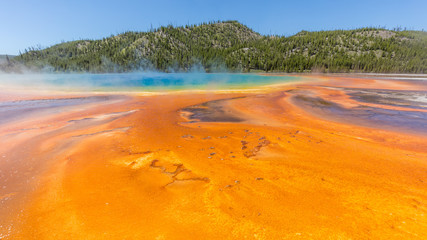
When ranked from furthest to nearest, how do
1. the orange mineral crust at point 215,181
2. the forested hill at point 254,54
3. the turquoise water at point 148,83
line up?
the forested hill at point 254,54 < the turquoise water at point 148,83 < the orange mineral crust at point 215,181

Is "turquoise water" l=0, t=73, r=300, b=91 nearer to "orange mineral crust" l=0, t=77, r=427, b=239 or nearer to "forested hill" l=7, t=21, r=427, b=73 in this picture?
"orange mineral crust" l=0, t=77, r=427, b=239

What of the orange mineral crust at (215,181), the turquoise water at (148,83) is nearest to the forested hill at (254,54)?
the turquoise water at (148,83)

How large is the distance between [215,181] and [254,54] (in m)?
101

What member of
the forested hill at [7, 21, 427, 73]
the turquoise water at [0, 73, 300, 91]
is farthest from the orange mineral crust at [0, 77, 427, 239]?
the forested hill at [7, 21, 427, 73]

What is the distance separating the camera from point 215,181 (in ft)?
14.5

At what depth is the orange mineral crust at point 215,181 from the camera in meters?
3.14

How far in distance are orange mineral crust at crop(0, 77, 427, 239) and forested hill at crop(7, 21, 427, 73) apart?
7256cm

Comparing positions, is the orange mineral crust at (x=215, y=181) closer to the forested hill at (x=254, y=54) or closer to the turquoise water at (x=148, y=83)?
the turquoise water at (x=148, y=83)

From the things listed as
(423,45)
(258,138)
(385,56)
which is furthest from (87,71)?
(423,45)

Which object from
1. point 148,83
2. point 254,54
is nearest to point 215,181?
point 148,83

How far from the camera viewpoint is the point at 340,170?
482cm

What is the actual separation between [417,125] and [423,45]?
10446 cm

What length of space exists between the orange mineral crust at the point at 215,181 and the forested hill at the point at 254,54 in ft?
238

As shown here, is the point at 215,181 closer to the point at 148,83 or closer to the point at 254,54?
the point at 148,83
